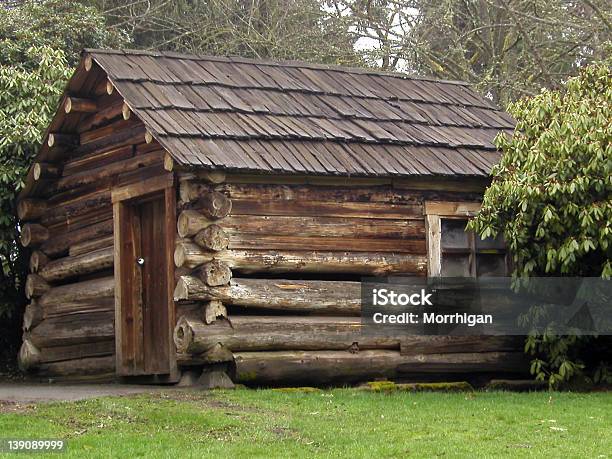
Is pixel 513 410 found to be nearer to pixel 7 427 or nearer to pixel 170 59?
pixel 7 427

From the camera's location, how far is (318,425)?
1152cm

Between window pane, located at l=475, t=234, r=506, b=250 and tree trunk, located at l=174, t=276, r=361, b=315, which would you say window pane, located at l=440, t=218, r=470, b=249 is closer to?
window pane, located at l=475, t=234, r=506, b=250

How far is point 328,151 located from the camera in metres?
15.3

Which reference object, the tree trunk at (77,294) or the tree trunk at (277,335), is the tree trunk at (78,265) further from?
the tree trunk at (277,335)

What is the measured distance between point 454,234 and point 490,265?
67 cm

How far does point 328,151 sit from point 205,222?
188 cm

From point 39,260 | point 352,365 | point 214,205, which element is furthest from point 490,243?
point 39,260

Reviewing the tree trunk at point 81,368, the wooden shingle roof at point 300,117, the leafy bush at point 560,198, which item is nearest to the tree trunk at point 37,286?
the tree trunk at point 81,368

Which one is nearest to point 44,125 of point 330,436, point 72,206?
point 72,206

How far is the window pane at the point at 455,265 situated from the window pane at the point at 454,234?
0.13 meters

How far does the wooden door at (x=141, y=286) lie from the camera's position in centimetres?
1581

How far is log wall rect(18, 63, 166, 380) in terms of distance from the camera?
16469 mm

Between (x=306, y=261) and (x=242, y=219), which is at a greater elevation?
(x=242, y=219)

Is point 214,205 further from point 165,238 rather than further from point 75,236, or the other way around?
point 75,236
